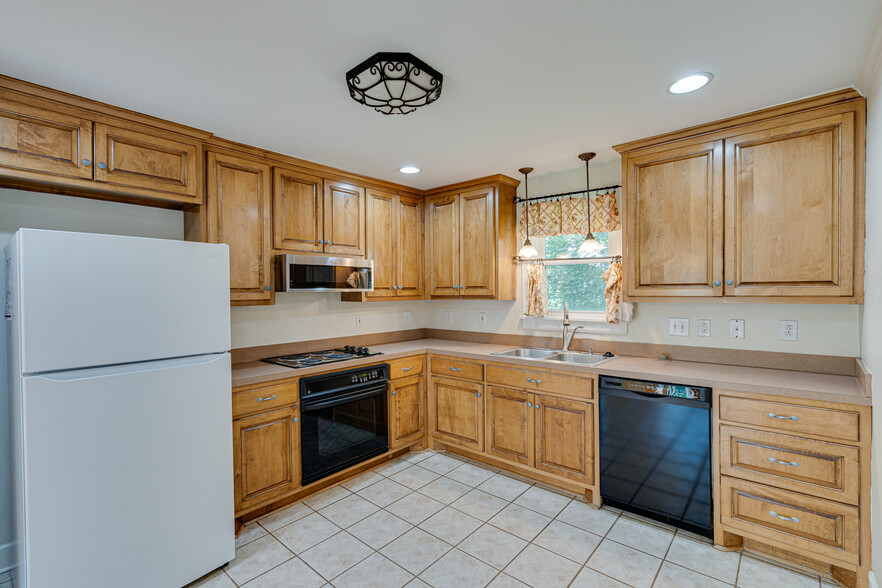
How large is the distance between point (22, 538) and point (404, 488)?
197 cm

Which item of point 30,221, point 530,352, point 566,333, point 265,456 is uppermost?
point 30,221

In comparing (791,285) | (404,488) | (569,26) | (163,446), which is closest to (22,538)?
(163,446)

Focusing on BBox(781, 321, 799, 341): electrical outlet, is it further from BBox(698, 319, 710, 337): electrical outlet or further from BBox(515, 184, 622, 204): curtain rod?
BBox(515, 184, 622, 204): curtain rod

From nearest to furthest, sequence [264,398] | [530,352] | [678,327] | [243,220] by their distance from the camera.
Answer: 1. [264,398]
2. [243,220]
3. [678,327]
4. [530,352]

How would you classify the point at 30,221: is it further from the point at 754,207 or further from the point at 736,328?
the point at 736,328

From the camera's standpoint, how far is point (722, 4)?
1413 millimetres

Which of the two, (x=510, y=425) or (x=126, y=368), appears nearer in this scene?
(x=126, y=368)

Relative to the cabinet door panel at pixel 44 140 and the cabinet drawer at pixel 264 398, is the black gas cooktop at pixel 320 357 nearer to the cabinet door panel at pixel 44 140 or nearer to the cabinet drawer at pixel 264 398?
the cabinet drawer at pixel 264 398

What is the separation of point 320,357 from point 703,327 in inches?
106

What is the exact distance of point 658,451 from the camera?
241 cm

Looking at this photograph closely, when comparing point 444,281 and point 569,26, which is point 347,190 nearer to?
point 444,281

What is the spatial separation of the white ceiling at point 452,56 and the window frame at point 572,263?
0.89m

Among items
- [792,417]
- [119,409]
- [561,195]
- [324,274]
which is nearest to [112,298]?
[119,409]

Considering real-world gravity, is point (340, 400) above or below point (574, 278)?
below
